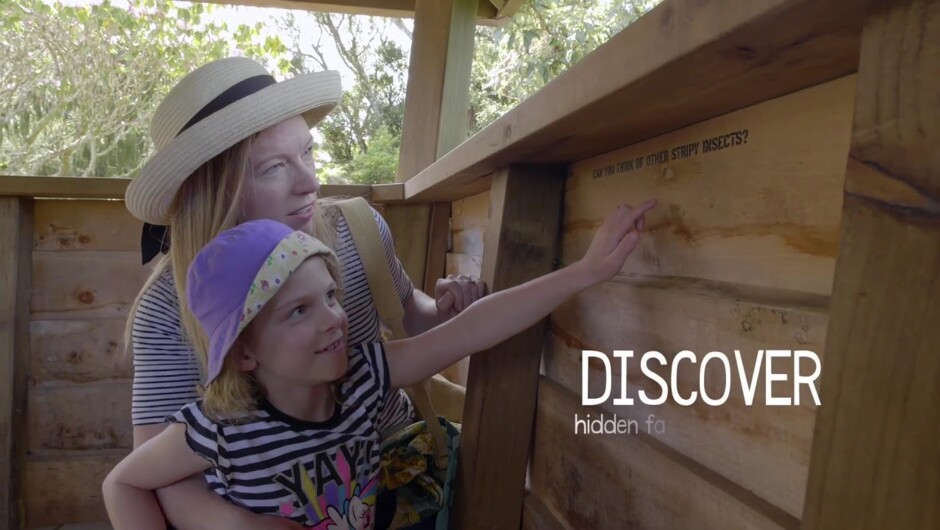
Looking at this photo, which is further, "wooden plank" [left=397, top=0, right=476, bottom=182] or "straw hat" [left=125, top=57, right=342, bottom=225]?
"wooden plank" [left=397, top=0, right=476, bottom=182]

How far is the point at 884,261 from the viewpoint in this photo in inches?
19.7

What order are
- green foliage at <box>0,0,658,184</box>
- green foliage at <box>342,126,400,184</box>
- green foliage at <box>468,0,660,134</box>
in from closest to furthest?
green foliage at <box>468,0,660,134</box>, green foliage at <box>0,0,658,184</box>, green foliage at <box>342,126,400,184</box>

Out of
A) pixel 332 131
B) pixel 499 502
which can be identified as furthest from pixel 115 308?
pixel 332 131

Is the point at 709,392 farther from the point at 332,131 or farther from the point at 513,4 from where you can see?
the point at 332,131

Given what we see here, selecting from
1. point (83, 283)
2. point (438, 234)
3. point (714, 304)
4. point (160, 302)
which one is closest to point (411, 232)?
point (438, 234)

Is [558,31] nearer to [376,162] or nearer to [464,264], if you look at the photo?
[464,264]

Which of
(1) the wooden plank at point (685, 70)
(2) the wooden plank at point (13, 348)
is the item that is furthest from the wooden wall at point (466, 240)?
(2) the wooden plank at point (13, 348)

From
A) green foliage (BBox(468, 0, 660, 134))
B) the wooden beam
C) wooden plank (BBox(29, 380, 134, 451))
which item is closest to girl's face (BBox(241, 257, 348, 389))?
wooden plank (BBox(29, 380, 134, 451))

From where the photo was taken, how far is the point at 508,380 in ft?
5.04

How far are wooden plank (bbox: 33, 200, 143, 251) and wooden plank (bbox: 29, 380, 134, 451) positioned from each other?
1.63 ft

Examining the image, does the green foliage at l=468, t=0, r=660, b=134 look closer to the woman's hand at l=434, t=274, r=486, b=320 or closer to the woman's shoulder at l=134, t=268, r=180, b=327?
the woman's hand at l=434, t=274, r=486, b=320

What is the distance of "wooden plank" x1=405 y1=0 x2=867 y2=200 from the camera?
0.58 meters

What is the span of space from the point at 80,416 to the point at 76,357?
210 millimetres

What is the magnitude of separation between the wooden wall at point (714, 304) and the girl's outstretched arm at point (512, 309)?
49mm
